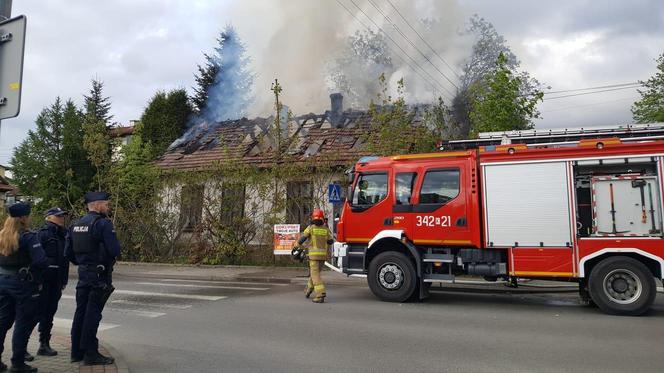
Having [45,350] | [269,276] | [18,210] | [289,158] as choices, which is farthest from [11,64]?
[289,158]

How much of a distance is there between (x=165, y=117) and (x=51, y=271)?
2809 cm

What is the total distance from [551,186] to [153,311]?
6.86m

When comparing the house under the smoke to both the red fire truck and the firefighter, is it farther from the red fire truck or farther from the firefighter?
the red fire truck

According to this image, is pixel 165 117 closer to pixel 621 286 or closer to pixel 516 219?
pixel 516 219

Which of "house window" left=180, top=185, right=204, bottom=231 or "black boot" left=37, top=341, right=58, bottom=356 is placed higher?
"house window" left=180, top=185, right=204, bottom=231

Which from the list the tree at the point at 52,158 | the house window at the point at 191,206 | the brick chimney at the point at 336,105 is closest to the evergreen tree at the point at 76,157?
the tree at the point at 52,158

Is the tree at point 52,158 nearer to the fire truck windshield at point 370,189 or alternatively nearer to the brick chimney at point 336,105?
the brick chimney at point 336,105

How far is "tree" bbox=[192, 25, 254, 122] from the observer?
33.7m

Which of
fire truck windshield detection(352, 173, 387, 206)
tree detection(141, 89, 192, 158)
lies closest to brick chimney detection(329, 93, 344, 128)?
tree detection(141, 89, 192, 158)

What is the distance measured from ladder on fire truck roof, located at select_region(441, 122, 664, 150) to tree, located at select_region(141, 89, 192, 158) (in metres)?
24.5

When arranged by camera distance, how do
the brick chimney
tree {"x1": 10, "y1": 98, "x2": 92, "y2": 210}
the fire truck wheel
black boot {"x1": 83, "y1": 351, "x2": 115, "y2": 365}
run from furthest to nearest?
1. tree {"x1": 10, "y1": 98, "x2": 92, "y2": 210}
2. the brick chimney
3. the fire truck wheel
4. black boot {"x1": 83, "y1": 351, "x2": 115, "y2": 365}

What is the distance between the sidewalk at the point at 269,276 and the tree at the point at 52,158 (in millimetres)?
14335

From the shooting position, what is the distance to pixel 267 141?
1912 cm

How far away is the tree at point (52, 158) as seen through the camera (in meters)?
29.3
